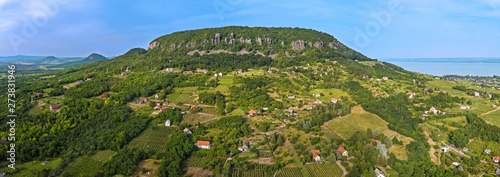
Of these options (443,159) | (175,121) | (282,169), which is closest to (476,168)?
(443,159)

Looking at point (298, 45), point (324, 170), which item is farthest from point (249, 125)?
point (298, 45)

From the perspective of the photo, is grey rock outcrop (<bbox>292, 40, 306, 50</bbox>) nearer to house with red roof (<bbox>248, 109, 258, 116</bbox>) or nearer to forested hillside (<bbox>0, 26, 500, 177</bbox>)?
forested hillside (<bbox>0, 26, 500, 177</bbox>)

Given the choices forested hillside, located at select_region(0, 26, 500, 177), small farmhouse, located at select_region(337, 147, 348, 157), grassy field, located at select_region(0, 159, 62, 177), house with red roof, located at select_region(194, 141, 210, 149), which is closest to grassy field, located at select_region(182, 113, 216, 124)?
forested hillside, located at select_region(0, 26, 500, 177)

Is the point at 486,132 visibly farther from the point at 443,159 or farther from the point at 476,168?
the point at 443,159

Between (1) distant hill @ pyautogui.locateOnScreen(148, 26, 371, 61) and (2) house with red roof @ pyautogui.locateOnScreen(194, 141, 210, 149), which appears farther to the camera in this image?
(1) distant hill @ pyautogui.locateOnScreen(148, 26, 371, 61)

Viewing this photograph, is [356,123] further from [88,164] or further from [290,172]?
[88,164]
